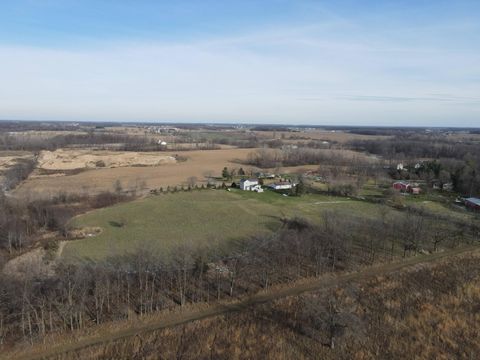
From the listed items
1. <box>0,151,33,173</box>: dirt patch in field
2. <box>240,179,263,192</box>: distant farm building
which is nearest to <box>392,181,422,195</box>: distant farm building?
<box>240,179,263,192</box>: distant farm building

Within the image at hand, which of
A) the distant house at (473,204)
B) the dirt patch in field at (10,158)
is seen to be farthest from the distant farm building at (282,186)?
the dirt patch in field at (10,158)

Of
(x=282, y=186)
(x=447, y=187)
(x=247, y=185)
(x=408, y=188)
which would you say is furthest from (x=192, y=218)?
(x=447, y=187)

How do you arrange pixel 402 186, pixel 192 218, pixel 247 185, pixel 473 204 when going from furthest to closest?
pixel 402 186
pixel 247 185
pixel 473 204
pixel 192 218

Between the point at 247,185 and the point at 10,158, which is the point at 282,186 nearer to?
the point at 247,185

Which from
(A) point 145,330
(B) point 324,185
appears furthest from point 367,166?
(A) point 145,330

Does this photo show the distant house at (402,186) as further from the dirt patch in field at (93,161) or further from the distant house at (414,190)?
the dirt patch in field at (93,161)

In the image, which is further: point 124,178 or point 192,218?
point 124,178

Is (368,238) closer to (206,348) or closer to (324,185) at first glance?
(206,348)
